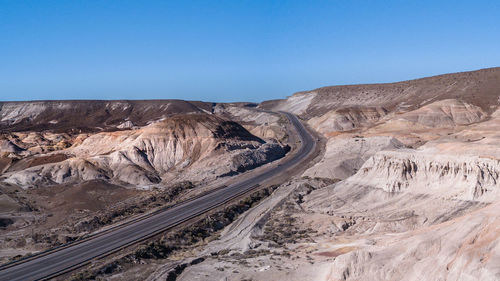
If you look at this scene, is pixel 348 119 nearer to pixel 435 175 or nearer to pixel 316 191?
pixel 316 191

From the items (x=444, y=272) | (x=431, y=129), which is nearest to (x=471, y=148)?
(x=444, y=272)

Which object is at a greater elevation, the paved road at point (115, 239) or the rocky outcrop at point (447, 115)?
the rocky outcrop at point (447, 115)

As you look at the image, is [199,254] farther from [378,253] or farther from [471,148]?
[471,148]

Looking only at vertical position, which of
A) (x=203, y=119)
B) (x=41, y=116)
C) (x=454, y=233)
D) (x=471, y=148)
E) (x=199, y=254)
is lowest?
(x=199, y=254)

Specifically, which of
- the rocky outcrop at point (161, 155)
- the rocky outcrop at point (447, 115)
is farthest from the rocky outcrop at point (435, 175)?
the rocky outcrop at point (447, 115)

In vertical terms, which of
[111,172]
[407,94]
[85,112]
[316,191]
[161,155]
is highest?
[85,112]

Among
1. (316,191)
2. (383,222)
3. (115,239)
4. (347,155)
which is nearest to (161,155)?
(347,155)

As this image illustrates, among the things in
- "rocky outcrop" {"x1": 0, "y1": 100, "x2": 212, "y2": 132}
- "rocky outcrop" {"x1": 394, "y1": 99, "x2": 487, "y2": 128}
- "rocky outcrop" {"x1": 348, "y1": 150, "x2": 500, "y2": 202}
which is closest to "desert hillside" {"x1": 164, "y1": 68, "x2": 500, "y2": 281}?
"rocky outcrop" {"x1": 348, "y1": 150, "x2": 500, "y2": 202}

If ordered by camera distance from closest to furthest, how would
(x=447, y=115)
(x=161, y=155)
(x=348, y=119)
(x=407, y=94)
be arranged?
1. (x=161, y=155)
2. (x=447, y=115)
3. (x=348, y=119)
4. (x=407, y=94)

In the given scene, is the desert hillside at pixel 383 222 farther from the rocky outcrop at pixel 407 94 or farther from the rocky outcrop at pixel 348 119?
the rocky outcrop at pixel 407 94
